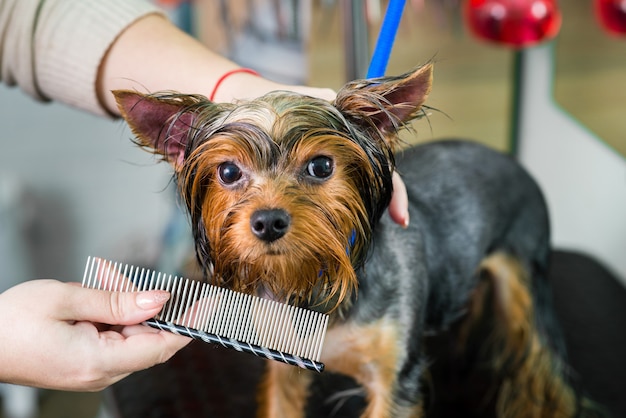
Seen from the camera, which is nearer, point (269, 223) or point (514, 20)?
point (269, 223)

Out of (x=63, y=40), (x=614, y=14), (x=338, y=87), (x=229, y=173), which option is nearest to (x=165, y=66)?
(x=63, y=40)

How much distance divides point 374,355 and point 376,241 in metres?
0.16

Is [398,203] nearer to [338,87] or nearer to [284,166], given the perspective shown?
[284,166]

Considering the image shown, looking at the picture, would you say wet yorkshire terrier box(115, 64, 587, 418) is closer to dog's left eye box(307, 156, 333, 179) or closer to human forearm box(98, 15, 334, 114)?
dog's left eye box(307, 156, 333, 179)

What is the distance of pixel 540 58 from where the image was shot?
2287 millimetres

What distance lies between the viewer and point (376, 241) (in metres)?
1.06

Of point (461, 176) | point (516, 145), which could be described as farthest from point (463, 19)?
point (461, 176)

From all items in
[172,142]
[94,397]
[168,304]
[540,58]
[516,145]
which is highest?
[540,58]

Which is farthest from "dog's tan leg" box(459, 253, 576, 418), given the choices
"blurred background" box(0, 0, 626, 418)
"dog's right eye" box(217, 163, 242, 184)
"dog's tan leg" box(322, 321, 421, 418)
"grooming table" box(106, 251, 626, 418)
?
"dog's right eye" box(217, 163, 242, 184)

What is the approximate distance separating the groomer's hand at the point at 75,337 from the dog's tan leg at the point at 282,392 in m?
0.30

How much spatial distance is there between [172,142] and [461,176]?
1.89ft

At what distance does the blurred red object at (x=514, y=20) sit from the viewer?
1436mm

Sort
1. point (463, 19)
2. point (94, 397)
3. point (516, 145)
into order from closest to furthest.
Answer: point (463, 19)
point (516, 145)
point (94, 397)

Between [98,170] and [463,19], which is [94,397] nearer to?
[98,170]
